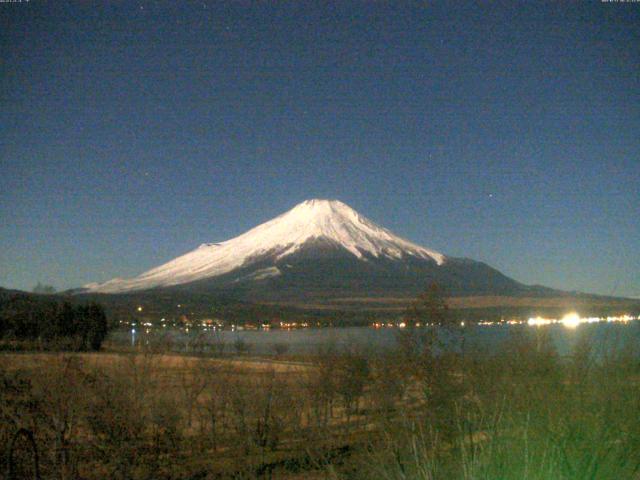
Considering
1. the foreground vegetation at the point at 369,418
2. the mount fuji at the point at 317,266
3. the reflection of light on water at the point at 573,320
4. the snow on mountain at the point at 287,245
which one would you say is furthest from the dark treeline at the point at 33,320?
the snow on mountain at the point at 287,245

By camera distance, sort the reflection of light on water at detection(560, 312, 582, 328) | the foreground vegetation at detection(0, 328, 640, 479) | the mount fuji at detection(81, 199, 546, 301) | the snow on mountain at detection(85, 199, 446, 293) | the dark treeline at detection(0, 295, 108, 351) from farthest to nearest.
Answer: the snow on mountain at detection(85, 199, 446, 293)
the mount fuji at detection(81, 199, 546, 301)
the dark treeline at detection(0, 295, 108, 351)
the reflection of light on water at detection(560, 312, 582, 328)
the foreground vegetation at detection(0, 328, 640, 479)

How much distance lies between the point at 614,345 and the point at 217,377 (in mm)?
10565

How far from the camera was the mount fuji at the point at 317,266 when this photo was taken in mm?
111938

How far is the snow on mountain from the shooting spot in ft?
438

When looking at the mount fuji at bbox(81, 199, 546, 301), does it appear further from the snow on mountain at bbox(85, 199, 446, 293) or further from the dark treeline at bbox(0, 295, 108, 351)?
the dark treeline at bbox(0, 295, 108, 351)

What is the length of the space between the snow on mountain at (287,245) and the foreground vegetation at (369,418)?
4210 inches

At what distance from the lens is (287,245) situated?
144125 mm

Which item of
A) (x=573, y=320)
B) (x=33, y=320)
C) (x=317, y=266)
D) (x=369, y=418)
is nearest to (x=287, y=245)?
(x=317, y=266)

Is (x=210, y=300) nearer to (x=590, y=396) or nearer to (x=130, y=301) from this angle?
(x=130, y=301)

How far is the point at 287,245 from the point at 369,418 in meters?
126

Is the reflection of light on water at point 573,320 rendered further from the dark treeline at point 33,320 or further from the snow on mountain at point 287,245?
the snow on mountain at point 287,245

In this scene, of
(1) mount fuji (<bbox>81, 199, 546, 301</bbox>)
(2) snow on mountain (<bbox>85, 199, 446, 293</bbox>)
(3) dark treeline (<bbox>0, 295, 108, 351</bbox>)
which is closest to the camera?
(3) dark treeline (<bbox>0, 295, 108, 351</bbox>)

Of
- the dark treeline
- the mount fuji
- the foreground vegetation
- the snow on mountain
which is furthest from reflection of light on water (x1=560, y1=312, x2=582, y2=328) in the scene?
the snow on mountain

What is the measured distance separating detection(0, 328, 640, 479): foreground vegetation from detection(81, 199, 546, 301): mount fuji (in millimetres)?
83004
